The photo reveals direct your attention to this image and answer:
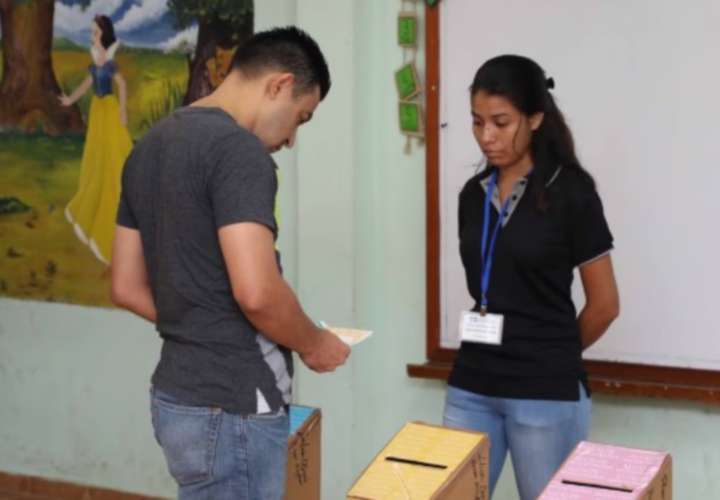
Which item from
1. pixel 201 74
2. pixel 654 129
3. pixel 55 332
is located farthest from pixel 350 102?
pixel 55 332

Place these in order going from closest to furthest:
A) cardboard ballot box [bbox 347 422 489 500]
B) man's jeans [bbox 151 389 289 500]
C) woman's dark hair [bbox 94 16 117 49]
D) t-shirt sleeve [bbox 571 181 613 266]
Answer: cardboard ballot box [bbox 347 422 489 500] → man's jeans [bbox 151 389 289 500] → t-shirt sleeve [bbox 571 181 613 266] → woman's dark hair [bbox 94 16 117 49]

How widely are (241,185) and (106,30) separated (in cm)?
215

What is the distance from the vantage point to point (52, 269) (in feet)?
13.3

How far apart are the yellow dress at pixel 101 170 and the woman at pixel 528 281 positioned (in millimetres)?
1699

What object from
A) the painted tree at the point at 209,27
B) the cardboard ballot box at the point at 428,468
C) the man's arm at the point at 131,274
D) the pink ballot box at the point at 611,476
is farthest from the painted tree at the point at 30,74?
the pink ballot box at the point at 611,476

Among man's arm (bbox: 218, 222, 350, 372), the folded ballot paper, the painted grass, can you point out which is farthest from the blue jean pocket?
the painted grass

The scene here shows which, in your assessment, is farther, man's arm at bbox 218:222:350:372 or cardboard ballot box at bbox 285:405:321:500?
cardboard ballot box at bbox 285:405:321:500

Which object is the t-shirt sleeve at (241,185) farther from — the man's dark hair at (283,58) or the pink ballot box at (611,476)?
the pink ballot box at (611,476)

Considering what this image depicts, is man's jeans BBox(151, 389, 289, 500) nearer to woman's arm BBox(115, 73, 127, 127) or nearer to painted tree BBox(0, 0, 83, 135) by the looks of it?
woman's arm BBox(115, 73, 127, 127)

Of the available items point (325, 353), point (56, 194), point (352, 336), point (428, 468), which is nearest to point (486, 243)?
point (352, 336)

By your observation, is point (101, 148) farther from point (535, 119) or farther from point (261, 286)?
point (261, 286)

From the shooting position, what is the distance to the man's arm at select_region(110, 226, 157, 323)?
218cm

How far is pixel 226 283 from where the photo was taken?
199cm

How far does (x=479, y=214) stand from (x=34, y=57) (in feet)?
6.76
